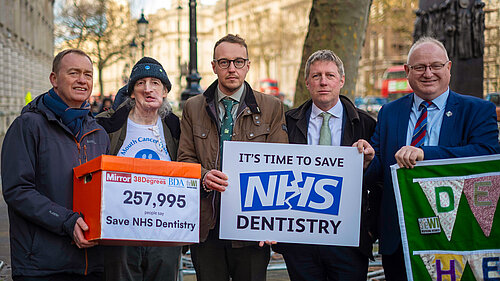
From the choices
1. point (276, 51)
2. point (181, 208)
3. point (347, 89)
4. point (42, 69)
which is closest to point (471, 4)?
point (347, 89)

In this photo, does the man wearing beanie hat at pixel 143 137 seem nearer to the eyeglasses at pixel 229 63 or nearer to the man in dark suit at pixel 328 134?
the eyeglasses at pixel 229 63

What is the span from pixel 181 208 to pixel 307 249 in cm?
106

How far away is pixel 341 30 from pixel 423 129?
5368 mm

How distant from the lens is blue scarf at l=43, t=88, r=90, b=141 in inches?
133

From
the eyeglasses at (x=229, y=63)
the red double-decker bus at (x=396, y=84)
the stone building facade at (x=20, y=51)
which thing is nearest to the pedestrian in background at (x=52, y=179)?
the eyeglasses at (x=229, y=63)

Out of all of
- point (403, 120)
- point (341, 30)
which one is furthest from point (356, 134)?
point (341, 30)

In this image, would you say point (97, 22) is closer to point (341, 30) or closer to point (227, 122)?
point (341, 30)

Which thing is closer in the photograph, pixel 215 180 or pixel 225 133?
pixel 215 180

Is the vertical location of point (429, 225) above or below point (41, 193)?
below

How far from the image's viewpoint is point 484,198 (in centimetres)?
351

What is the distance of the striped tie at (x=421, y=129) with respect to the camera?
3734 millimetres

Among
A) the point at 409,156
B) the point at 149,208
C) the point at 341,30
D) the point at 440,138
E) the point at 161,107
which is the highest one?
the point at 341,30

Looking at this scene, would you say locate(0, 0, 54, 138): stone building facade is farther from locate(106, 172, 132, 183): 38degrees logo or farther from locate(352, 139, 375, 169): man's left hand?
locate(352, 139, 375, 169): man's left hand

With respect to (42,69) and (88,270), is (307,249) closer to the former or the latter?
(88,270)
